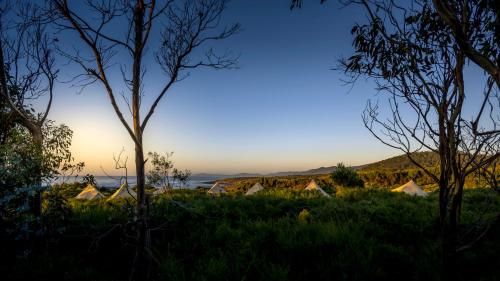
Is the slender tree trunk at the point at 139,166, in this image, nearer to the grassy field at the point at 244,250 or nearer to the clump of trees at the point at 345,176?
the grassy field at the point at 244,250

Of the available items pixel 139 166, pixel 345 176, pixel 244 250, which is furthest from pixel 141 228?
pixel 345 176

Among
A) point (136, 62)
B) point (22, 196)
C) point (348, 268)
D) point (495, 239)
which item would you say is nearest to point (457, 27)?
point (348, 268)

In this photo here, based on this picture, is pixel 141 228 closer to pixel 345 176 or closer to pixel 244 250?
pixel 244 250

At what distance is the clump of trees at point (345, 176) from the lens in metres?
26.3

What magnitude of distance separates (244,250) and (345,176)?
23.0 meters

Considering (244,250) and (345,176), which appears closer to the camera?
(244,250)

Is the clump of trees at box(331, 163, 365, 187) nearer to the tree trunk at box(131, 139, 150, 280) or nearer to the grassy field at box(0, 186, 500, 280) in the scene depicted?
the grassy field at box(0, 186, 500, 280)

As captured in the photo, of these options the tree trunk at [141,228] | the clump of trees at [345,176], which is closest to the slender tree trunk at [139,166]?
the tree trunk at [141,228]

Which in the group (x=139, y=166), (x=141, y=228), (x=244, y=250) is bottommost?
(x=244, y=250)

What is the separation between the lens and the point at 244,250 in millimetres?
5293

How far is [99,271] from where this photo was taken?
5223mm

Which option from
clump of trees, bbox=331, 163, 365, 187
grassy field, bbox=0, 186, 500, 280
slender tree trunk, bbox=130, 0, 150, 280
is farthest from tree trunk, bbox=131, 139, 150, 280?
clump of trees, bbox=331, 163, 365, 187

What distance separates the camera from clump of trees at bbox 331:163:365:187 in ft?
86.2

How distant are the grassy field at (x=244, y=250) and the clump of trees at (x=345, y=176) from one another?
1904 cm
